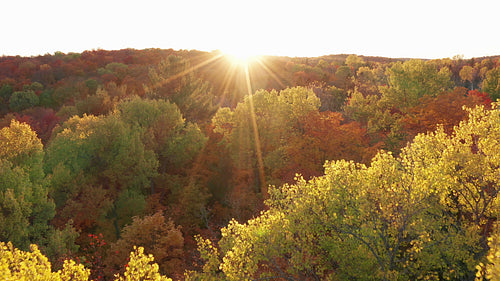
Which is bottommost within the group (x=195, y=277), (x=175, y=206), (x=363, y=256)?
(x=175, y=206)

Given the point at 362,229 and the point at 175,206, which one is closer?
the point at 362,229

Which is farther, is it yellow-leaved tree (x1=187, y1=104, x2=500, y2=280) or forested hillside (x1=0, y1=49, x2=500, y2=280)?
forested hillside (x1=0, y1=49, x2=500, y2=280)

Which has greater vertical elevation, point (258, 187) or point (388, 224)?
point (388, 224)

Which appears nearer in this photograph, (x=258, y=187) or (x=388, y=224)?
(x=388, y=224)

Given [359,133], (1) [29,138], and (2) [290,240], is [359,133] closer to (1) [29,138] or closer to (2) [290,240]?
(2) [290,240]

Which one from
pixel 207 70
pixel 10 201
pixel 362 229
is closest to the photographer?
pixel 362 229

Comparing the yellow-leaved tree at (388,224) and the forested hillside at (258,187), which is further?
the forested hillside at (258,187)

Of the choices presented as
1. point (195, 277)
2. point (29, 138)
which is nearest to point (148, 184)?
point (29, 138)

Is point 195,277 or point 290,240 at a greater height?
point 290,240
